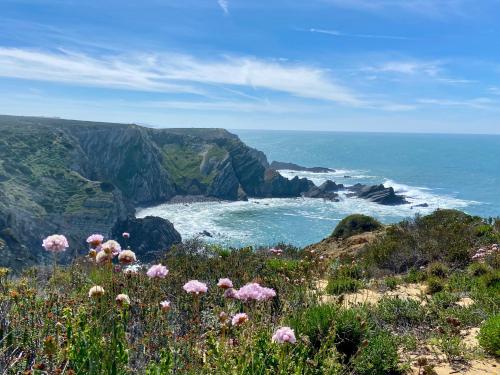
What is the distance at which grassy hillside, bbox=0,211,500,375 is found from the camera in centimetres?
358

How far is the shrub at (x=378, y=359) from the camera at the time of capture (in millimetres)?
4715

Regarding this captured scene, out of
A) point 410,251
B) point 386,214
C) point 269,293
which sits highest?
point 269,293

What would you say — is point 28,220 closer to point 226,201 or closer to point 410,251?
point 226,201

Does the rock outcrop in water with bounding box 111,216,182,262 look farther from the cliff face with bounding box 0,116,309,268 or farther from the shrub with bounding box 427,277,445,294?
the shrub with bounding box 427,277,445,294

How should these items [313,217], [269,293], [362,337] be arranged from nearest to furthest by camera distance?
1. [269,293]
2. [362,337]
3. [313,217]

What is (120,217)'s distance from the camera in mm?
84875

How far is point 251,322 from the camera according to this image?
438cm

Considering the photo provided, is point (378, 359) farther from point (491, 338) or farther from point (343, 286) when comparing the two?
point (343, 286)

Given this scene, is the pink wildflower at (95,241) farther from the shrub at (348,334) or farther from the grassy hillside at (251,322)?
the shrub at (348,334)

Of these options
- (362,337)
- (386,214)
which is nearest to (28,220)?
(386,214)

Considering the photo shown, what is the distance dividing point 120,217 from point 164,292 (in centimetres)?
8163

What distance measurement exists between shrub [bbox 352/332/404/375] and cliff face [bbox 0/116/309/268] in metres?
54.6

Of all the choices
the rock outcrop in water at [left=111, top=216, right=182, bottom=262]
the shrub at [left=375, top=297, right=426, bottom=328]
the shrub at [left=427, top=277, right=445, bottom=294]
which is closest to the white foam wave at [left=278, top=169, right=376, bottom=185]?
the rock outcrop in water at [left=111, top=216, right=182, bottom=262]

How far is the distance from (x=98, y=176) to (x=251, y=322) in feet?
367
